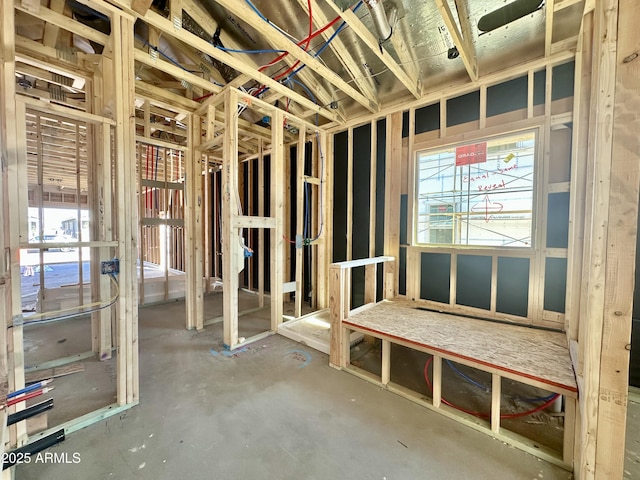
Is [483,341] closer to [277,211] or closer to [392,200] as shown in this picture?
[392,200]

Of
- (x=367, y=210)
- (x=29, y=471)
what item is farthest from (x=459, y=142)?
(x=29, y=471)

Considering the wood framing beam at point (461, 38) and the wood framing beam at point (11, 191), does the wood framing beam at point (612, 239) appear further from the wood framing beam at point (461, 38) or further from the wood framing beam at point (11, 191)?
the wood framing beam at point (11, 191)

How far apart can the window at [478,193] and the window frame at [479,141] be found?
0.02 meters

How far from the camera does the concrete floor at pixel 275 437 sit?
1.39 meters

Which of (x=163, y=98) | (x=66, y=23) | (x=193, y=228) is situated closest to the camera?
(x=66, y=23)

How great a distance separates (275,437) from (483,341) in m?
1.73

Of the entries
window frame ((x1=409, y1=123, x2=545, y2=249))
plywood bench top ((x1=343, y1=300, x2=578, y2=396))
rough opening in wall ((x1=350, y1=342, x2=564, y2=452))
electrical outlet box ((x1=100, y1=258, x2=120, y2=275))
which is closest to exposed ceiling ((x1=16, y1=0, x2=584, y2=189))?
window frame ((x1=409, y1=123, x2=545, y2=249))

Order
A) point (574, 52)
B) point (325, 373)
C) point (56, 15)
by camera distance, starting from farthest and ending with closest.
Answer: point (325, 373) → point (574, 52) → point (56, 15)

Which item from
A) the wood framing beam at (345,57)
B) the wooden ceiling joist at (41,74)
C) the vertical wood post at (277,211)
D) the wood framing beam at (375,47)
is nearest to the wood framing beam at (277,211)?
the vertical wood post at (277,211)

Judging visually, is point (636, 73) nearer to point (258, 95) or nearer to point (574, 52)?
point (574, 52)

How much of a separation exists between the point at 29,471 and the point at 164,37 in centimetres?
375

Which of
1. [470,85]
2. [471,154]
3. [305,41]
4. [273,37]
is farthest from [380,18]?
[471,154]

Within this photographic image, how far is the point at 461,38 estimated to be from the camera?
2.20 m

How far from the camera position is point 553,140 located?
228 centimetres
